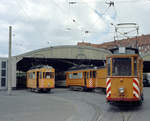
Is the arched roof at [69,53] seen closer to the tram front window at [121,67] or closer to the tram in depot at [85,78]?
the tram in depot at [85,78]

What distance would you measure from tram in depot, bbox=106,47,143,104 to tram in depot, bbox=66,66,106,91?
12.4 m

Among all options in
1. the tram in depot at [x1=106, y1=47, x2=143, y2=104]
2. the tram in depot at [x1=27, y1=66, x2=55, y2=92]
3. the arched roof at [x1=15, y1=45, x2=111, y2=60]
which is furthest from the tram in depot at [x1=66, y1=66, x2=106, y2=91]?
the tram in depot at [x1=106, y1=47, x2=143, y2=104]

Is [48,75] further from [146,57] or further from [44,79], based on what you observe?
[146,57]

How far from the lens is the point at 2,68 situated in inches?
1385

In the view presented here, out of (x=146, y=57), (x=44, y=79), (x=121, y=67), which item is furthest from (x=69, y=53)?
(x=121, y=67)

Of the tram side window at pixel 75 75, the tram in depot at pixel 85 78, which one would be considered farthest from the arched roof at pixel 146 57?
the tram side window at pixel 75 75

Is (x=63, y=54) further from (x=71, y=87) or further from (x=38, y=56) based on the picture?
(x=71, y=87)

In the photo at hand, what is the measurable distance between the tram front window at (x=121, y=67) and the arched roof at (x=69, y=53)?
82.0 feet

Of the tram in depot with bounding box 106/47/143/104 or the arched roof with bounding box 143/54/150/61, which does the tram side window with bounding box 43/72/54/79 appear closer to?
the tram in depot with bounding box 106/47/143/104

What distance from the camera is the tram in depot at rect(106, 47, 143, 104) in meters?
12.8

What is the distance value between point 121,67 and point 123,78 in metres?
0.58

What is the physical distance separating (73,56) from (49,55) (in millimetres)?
3717

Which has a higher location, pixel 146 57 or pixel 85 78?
pixel 146 57

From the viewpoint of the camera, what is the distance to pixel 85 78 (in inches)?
1195
